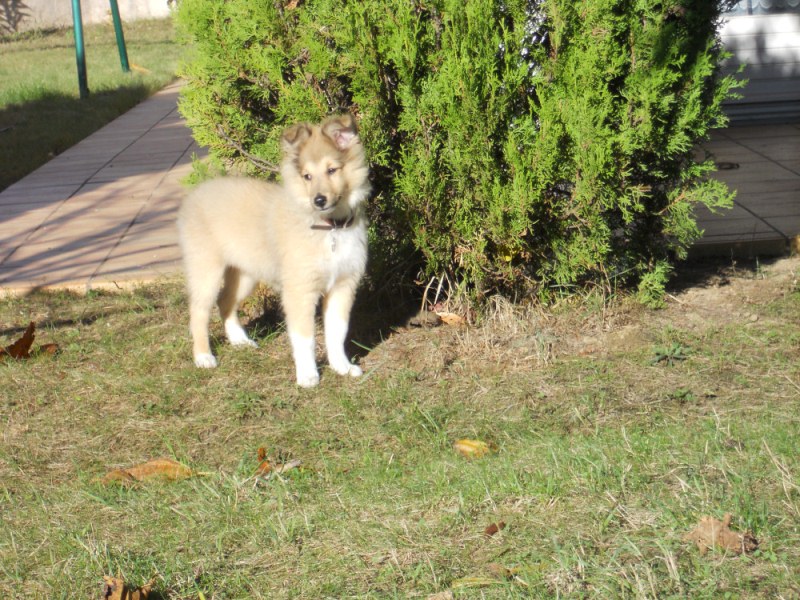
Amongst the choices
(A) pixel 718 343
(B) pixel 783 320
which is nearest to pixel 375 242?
(A) pixel 718 343

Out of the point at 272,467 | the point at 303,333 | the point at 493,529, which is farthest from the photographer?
the point at 303,333

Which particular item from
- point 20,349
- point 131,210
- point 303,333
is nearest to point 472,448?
point 303,333

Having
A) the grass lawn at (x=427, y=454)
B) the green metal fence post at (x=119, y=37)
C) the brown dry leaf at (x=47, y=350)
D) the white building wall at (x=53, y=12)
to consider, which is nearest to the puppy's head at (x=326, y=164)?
the grass lawn at (x=427, y=454)

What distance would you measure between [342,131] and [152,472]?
6.10 feet

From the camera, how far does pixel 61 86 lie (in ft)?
50.2

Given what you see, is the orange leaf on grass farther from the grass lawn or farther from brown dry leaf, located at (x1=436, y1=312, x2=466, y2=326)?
brown dry leaf, located at (x1=436, y1=312, x2=466, y2=326)

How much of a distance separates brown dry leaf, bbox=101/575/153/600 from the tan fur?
193 centimetres

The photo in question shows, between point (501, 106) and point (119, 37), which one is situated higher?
point (119, 37)

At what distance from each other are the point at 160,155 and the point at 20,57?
1070 cm

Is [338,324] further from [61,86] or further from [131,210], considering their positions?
[61,86]

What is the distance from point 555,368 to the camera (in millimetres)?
4879

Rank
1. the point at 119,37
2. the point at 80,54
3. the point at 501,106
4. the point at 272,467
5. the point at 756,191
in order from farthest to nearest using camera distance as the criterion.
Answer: the point at 119,37
the point at 80,54
the point at 756,191
the point at 501,106
the point at 272,467

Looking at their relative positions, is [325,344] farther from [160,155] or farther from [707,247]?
[160,155]

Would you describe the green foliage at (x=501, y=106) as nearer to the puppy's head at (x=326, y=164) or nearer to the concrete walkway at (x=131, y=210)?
the puppy's head at (x=326, y=164)
